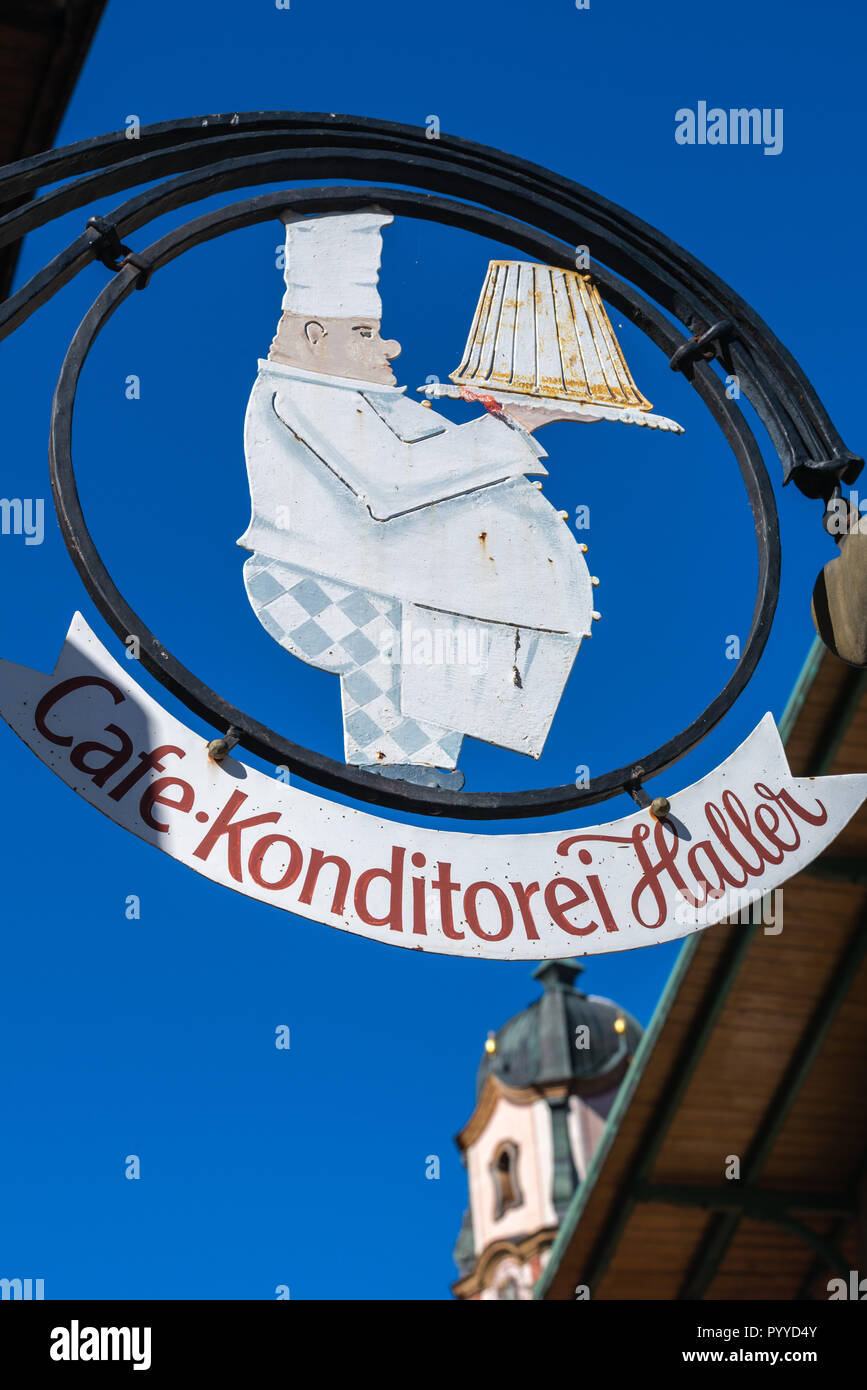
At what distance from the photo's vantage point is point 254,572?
311 centimetres

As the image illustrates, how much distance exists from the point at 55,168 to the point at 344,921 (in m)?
1.69

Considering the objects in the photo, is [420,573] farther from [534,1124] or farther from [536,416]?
[534,1124]

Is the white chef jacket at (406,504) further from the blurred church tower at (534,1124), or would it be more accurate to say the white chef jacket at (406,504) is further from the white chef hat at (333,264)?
the blurred church tower at (534,1124)

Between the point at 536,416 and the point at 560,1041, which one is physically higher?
the point at 560,1041

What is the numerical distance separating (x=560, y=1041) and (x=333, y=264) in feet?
99.6

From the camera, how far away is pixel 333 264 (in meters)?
3.51

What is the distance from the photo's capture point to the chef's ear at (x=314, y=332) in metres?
3.43

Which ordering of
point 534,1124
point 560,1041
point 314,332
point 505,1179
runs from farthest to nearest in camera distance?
point 560,1041, point 505,1179, point 534,1124, point 314,332

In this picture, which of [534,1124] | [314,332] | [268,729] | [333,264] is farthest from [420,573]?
[534,1124]

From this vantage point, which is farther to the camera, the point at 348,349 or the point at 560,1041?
the point at 560,1041

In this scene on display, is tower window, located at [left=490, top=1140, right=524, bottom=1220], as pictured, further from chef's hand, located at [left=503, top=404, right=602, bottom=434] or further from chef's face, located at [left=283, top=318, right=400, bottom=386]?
chef's face, located at [left=283, top=318, right=400, bottom=386]

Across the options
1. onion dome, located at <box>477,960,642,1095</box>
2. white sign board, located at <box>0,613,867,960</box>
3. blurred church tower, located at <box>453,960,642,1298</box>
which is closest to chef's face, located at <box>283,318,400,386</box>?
white sign board, located at <box>0,613,867,960</box>

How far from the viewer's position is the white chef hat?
11.4 ft

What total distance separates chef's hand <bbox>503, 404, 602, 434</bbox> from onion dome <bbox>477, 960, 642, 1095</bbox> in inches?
1103
